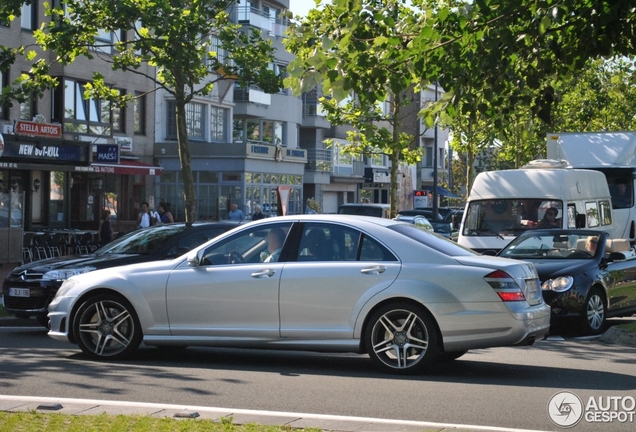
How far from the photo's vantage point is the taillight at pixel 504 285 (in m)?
9.68

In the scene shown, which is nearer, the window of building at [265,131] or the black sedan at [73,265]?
the black sedan at [73,265]

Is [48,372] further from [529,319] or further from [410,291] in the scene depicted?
[529,319]

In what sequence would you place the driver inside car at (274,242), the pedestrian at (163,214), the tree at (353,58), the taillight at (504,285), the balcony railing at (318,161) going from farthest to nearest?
1. the balcony railing at (318,161)
2. the pedestrian at (163,214)
3. the driver inside car at (274,242)
4. the taillight at (504,285)
5. the tree at (353,58)

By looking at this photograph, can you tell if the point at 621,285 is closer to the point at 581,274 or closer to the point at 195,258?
the point at 581,274

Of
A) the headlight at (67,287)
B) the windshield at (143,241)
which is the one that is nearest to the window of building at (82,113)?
the windshield at (143,241)

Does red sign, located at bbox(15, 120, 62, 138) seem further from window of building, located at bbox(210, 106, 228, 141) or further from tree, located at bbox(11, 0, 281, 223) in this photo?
window of building, located at bbox(210, 106, 228, 141)

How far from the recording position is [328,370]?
34.4 feet

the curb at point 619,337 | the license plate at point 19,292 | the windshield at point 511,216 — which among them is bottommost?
the curb at point 619,337

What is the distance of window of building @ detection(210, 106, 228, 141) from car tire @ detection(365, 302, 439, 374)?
39737 mm

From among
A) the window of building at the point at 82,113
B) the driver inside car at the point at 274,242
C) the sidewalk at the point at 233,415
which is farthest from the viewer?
the window of building at the point at 82,113

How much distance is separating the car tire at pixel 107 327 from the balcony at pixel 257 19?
40.6 metres

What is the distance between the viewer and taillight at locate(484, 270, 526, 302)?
31.8 feet

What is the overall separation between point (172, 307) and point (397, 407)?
3322 mm

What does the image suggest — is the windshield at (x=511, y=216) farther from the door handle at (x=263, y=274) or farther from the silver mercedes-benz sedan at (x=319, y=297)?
the door handle at (x=263, y=274)
